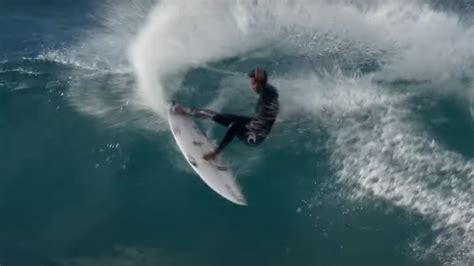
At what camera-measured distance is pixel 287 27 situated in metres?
13.4

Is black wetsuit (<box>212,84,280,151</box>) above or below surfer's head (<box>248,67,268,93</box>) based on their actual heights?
below

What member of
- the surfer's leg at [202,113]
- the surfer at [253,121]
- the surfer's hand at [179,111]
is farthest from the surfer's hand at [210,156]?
the surfer's hand at [179,111]

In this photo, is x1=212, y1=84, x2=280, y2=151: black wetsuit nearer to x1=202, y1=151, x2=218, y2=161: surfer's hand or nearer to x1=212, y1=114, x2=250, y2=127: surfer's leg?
x1=212, y1=114, x2=250, y2=127: surfer's leg

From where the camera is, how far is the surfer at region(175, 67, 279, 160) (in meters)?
10.1

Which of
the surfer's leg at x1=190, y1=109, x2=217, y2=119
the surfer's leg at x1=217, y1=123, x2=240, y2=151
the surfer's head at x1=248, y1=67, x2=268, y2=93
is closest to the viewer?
the surfer's head at x1=248, y1=67, x2=268, y2=93

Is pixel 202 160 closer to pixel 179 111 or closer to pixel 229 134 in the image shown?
pixel 229 134

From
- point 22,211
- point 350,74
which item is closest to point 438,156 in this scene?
point 350,74

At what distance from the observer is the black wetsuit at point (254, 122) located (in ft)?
33.5

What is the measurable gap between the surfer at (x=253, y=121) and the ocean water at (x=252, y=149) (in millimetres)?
528

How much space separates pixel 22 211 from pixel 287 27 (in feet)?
19.6

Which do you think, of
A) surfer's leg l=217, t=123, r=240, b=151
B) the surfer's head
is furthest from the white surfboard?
the surfer's head

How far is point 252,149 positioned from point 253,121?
1.04 metres

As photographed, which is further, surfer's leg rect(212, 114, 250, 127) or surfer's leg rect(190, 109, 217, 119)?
surfer's leg rect(190, 109, 217, 119)

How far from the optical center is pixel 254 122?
10.5m
